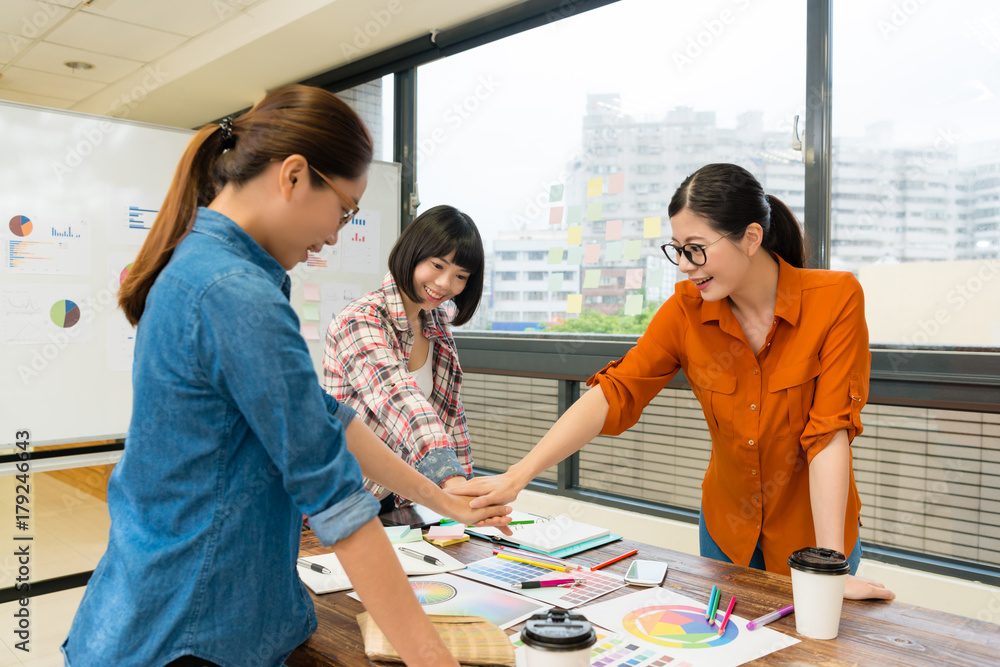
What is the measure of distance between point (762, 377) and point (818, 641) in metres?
0.64

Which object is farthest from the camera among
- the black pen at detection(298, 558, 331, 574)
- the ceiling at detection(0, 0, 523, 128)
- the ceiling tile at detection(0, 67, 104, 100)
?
the ceiling tile at detection(0, 67, 104, 100)

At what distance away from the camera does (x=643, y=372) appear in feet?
5.67

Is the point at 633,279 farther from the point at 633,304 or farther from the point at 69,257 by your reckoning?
the point at 69,257

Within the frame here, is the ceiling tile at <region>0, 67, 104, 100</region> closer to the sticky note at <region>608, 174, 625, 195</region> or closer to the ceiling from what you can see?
the ceiling

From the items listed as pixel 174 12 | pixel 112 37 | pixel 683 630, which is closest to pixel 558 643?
pixel 683 630

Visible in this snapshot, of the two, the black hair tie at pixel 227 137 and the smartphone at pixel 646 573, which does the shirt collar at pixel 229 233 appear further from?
the smartphone at pixel 646 573

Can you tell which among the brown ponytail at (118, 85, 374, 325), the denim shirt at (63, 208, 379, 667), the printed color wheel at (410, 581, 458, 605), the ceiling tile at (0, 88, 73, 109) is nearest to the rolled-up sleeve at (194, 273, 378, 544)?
the denim shirt at (63, 208, 379, 667)

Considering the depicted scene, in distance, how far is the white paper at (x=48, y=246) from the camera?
281cm

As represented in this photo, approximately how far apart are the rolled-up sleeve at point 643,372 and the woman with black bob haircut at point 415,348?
0.41 metres

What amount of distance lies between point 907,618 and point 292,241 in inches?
43.5

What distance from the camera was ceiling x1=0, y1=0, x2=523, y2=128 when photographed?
378 cm

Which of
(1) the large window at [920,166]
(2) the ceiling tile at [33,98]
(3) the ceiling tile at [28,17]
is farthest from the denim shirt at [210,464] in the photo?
(2) the ceiling tile at [33,98]

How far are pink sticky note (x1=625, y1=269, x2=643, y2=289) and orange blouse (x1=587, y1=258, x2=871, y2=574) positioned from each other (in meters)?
1.46

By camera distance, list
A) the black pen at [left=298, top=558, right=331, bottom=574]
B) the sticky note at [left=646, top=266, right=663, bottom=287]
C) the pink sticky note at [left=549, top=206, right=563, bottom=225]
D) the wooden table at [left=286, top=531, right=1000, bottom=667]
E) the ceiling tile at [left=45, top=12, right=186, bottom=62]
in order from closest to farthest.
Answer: the wooden table at [left=286, top=531, right=1000, bottom=667] → the black pen at [left=298, top=558, right=331, bottom=574] → the sticky note at [left=646, top=266, right=663, bottom=287] → the pink sticky note at [left=549, top=206, right=563, bottom=225] → the ceiling tile at [left=45, top=12, right=186, bottom=62]
